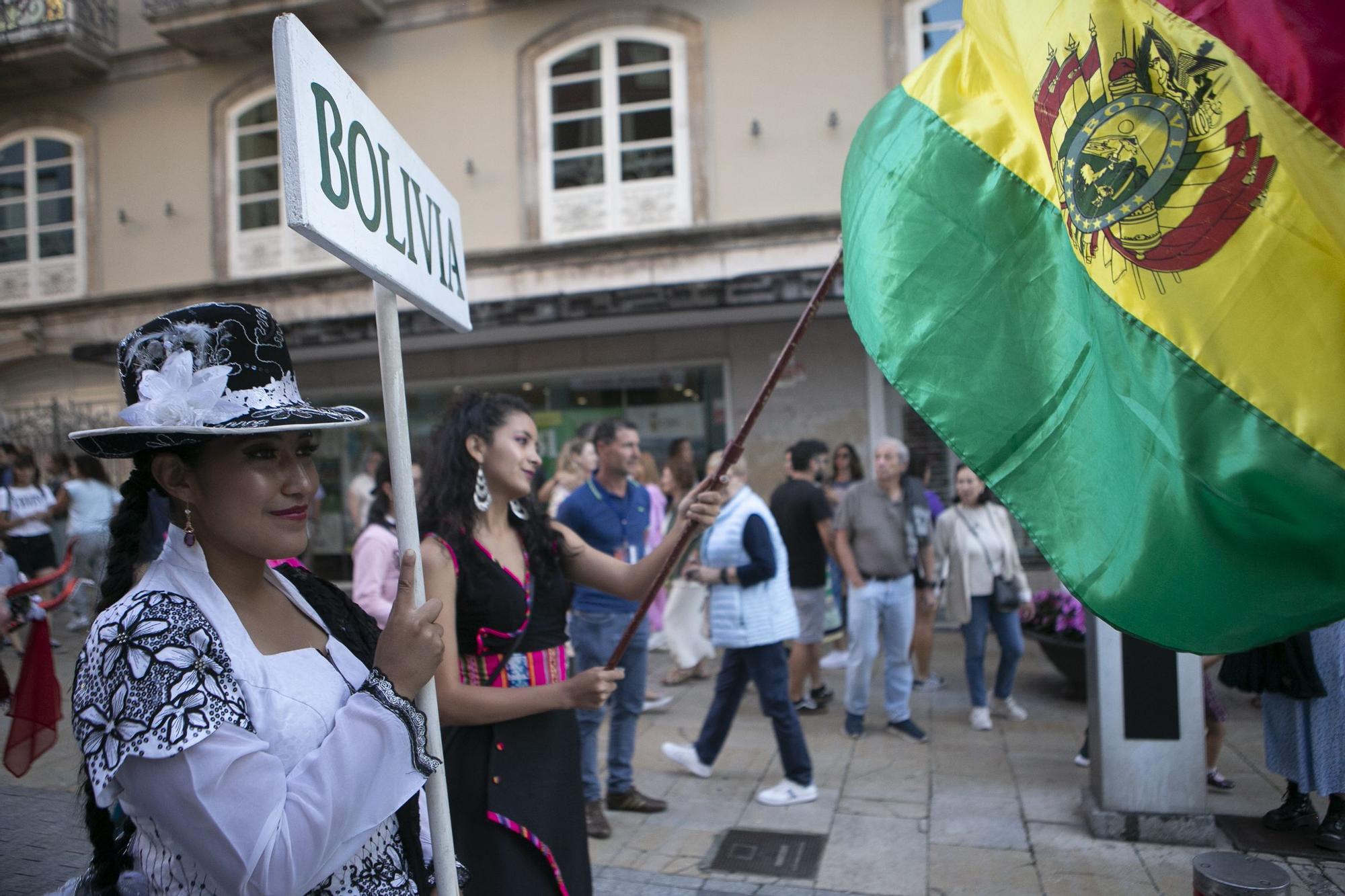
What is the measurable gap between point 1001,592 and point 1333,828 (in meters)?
2.35

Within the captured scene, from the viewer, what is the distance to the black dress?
7.64ft

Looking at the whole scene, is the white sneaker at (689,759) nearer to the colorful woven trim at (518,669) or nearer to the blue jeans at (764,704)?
the blue jeans at (764,704)

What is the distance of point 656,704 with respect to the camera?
21.8ft

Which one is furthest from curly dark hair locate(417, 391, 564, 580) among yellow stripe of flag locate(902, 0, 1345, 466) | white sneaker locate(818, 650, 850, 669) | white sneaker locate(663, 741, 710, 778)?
white sneaker locate(818, 650, 850, 669)

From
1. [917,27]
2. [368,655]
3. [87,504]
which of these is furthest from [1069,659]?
[87,504]

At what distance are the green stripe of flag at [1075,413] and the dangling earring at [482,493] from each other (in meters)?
1.23

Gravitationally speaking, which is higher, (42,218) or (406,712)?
(42,218)

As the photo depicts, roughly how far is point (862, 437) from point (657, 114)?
515cm

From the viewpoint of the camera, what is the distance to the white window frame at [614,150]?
453 inches

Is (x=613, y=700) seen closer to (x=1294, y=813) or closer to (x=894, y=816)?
(x=894, y=816)

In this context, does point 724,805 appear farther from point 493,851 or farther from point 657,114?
point 657,114

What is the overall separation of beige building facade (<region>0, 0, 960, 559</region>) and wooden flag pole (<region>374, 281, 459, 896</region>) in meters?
8.52

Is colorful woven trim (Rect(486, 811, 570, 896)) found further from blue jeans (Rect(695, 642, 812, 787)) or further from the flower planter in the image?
the flower planter

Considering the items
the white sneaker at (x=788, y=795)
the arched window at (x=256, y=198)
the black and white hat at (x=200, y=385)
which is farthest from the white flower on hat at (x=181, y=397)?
the arched window at (x=256, y=198)
